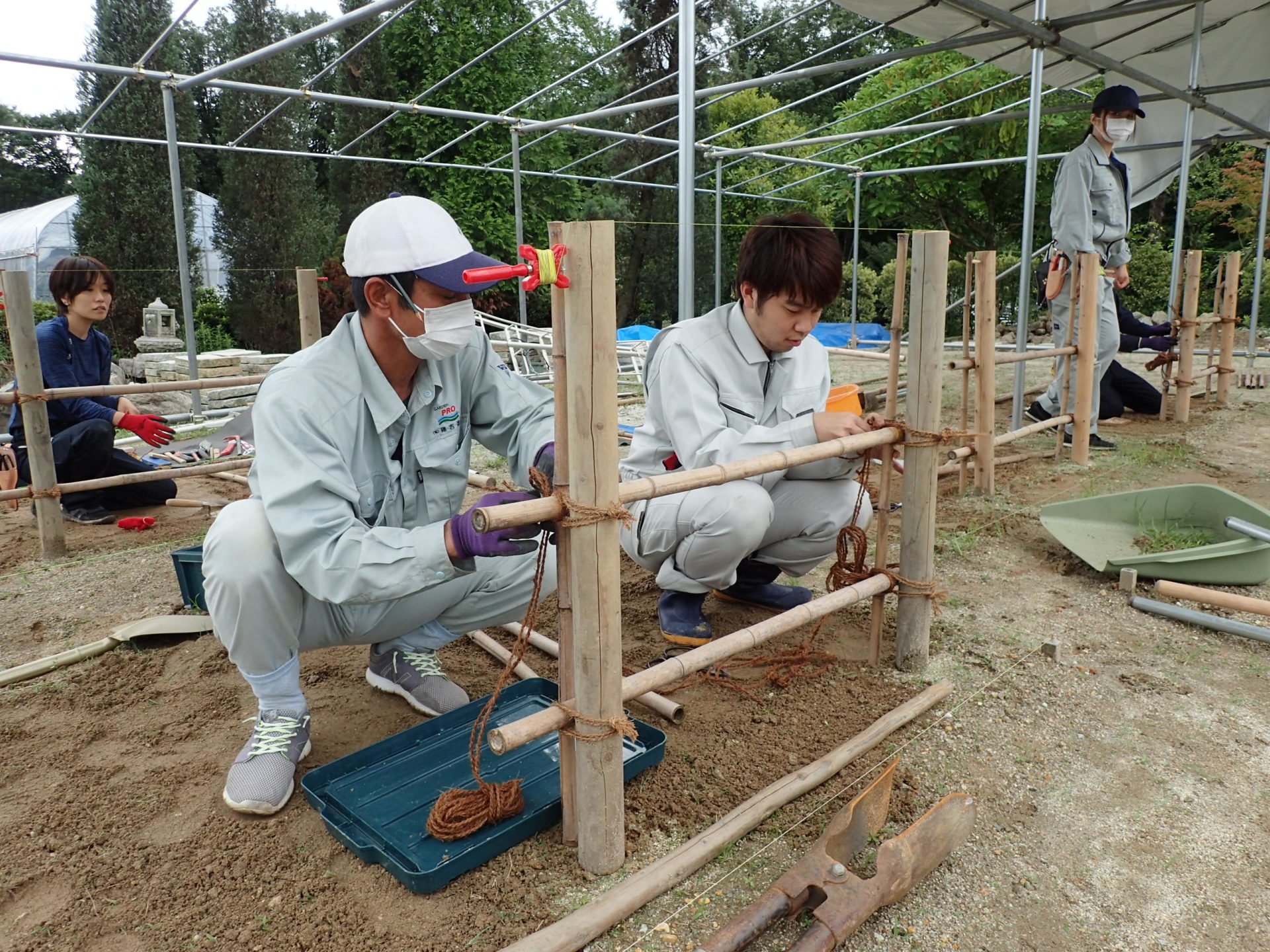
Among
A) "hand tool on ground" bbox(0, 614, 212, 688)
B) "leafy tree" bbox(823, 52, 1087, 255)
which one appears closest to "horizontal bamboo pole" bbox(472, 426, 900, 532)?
"hand tool on ground" bbox(0, 614, 212, 688)

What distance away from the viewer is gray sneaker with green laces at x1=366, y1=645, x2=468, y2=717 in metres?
2.16

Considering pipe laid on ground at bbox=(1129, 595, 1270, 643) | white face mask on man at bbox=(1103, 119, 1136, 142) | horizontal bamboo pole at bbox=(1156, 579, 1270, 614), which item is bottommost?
pipe laid on ground at bbox=(1129, 595, 1270, 643)

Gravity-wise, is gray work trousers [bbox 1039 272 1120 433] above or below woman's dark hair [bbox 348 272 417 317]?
below

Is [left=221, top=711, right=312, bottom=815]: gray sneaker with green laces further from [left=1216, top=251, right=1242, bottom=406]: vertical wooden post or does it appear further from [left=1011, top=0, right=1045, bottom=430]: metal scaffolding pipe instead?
[left=1216, top=251, right=1242, bottom=406]: vertical wooden post

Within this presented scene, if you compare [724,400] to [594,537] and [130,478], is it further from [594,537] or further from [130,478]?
[130,478]

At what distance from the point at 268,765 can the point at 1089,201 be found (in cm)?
477

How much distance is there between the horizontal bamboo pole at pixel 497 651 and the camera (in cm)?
230

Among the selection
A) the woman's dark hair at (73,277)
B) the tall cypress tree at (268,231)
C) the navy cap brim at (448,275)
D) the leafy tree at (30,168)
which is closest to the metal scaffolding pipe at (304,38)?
the woman's dark hair at (73,277)

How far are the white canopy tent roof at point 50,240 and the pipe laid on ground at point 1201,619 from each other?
33.2 ft

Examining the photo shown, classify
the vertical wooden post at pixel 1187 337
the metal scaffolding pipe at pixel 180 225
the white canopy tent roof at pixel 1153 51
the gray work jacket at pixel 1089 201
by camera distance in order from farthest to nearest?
the metal scaffolding pipe at pixel 180 225, the white canopy tent roof at pixel 1153 51, the vertical wooden post at pixel 1187 337, the gray work jacket at pixel 1089 201

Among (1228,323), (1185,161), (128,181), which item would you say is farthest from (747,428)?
(128,181)

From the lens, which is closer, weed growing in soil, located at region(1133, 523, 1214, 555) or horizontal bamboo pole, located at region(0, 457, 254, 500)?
weed growing in soil, located at region(1133, 523, 1214, 555)

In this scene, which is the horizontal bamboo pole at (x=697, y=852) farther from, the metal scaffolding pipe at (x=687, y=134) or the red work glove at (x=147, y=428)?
the red work glove at (x=147, y=428)

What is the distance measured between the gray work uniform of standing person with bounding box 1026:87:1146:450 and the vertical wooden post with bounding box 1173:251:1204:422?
657 millimetres
